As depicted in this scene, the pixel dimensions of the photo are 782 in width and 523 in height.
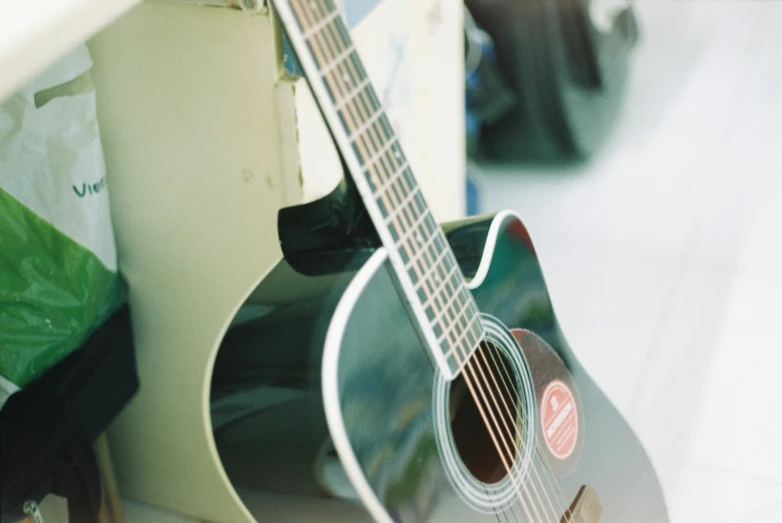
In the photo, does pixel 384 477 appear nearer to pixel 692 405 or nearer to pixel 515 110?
pixel 692 405

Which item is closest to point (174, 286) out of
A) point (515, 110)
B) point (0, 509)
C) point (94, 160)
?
point (94, 160)

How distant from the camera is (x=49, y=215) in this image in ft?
2.35

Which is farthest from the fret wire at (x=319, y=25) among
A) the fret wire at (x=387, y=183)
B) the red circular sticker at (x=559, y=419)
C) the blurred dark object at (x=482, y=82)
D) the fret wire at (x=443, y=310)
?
the blurred dark object at (x=482, y=82)

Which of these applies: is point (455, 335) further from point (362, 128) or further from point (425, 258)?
point (362, 128)

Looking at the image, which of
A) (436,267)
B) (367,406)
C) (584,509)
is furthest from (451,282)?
(584,509)

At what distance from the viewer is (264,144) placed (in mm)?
695

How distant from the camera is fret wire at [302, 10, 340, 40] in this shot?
1.57 feet

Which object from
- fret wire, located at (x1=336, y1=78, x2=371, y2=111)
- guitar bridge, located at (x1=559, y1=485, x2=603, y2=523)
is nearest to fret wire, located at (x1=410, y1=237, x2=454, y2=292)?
fret wire, located at (x1=336, y1=78, x2=371, y2=111)

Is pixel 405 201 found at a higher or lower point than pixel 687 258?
higher

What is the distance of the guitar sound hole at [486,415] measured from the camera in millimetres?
580

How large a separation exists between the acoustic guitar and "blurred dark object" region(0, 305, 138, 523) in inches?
10.1

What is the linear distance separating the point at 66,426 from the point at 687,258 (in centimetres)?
110

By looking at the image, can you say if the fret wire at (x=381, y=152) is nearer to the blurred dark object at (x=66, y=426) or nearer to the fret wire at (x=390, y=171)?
the fret wire at (x=390, y=171)

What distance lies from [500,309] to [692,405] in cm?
64
